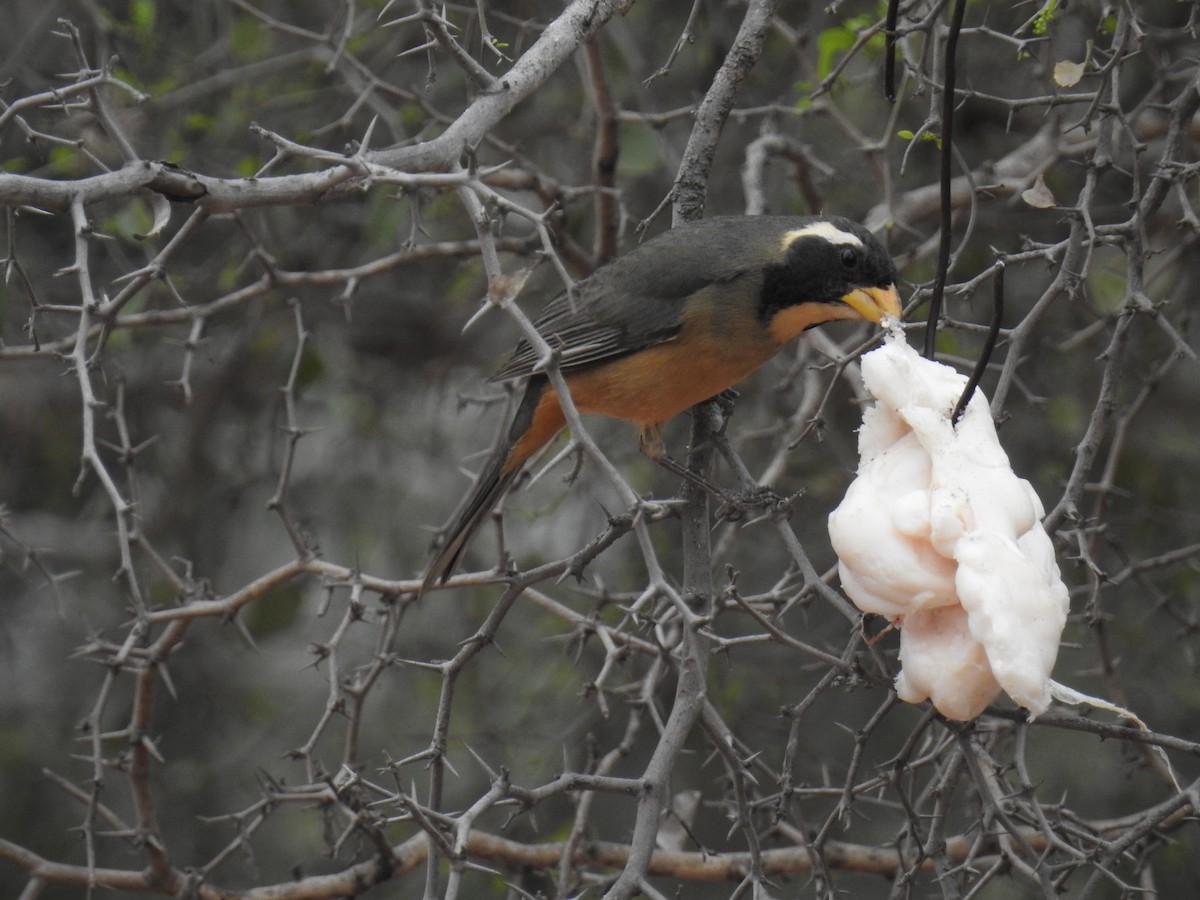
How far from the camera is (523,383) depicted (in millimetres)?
4336

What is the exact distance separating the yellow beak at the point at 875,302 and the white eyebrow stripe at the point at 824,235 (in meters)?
0.13

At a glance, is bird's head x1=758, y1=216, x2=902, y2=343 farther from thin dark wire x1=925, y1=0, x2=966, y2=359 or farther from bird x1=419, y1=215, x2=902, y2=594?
thin dark wire x1=925, y1=0, x2=966, y2=359

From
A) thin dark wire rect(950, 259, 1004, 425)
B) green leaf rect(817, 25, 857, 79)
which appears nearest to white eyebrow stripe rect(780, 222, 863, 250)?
green leaf rect(817, 25, 857, 79)

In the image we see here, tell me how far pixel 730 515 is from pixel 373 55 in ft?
9.41

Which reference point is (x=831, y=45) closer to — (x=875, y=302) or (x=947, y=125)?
(x=875, y=302)

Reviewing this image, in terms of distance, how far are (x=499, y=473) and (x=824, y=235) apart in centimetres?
114

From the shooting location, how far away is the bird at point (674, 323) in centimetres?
386

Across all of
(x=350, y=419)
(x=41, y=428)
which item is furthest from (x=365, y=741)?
(x=41, y=428)

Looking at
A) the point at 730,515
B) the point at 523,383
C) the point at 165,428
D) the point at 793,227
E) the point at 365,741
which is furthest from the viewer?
the point at 365,741

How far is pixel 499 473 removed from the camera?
397cm

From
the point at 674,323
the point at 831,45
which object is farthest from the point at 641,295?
the point at 831,45

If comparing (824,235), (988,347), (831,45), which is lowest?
(824,235)

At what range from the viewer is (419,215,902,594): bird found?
386 centimetres

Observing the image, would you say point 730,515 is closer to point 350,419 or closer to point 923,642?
point 923,642
